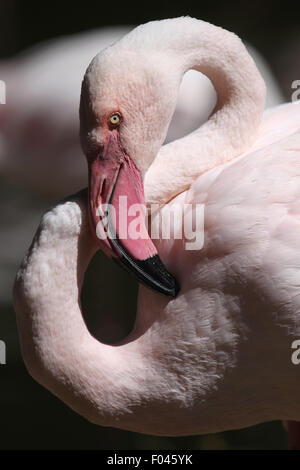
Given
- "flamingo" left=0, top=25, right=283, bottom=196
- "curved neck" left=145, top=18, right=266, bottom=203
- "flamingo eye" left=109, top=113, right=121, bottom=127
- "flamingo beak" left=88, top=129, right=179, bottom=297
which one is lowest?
"flamingo beak" left=88, top=129, right=179, bottom=297

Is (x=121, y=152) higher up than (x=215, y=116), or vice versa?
(x=215, y=116)

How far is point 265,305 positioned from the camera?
192cm

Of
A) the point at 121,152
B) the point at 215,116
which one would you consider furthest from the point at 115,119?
the point at 215,116

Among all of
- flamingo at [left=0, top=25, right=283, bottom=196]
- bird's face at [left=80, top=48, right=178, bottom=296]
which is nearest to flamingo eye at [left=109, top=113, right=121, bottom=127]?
bird's face at [left=80, top=48, right=178, bottom=296]

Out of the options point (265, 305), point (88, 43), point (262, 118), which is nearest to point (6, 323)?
point (88, 43)

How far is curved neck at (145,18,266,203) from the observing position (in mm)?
2197

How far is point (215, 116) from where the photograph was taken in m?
2.31

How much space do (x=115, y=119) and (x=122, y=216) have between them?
253 mm

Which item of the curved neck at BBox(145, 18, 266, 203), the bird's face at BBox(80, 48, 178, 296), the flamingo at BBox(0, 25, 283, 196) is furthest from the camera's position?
the flamingo at BBox(0, 25, 283, 196)

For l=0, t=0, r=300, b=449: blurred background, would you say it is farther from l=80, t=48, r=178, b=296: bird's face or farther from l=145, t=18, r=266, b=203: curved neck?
l=80, t=48, r=178, b=296: bird's face

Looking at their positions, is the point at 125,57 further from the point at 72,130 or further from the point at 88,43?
the point at 88,43

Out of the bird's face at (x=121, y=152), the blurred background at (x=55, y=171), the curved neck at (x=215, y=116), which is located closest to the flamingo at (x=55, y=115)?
the blurred background at (x=55, y=171)

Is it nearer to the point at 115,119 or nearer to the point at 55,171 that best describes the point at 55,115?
the point at 55,171

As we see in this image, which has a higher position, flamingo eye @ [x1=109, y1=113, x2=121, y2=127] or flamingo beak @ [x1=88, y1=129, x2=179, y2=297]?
flamingo eye @ [x1=109, y1=113, x2=121, y2=127]
